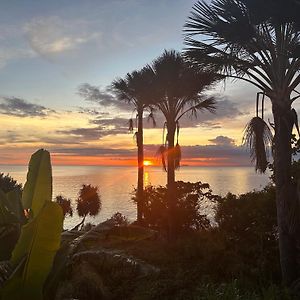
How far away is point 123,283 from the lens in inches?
416

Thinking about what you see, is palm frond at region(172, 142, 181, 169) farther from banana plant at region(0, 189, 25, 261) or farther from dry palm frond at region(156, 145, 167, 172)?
banana plant at region(0, 189, 25, 261)

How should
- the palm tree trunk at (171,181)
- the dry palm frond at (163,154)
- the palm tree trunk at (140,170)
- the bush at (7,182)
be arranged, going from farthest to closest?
the palm tree trunk at (140,170) < the dry palm frond at (163,154) < the palm tree trunk at (171,181) < the bush at (7,182)

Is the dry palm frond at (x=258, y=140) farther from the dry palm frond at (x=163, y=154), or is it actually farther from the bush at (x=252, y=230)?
the dry palm frond at (x=163, y=154)

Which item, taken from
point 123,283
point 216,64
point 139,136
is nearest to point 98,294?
point 123,283

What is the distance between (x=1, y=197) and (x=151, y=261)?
941 cm

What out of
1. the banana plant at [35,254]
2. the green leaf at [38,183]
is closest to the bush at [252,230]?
the green leaf at [38,183]

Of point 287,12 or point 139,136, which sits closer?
point 287,12

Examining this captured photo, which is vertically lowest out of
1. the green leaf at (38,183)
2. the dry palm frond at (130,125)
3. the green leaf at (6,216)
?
the green leaf at (6,216)

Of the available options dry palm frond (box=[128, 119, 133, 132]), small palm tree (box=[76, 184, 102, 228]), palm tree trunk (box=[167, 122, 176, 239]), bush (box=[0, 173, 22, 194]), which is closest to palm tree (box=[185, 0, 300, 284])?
palm tree trunk (box=[167, 122, 176, 239])

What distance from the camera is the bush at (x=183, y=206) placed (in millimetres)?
18656

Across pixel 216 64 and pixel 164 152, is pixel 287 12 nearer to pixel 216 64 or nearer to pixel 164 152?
pixel 216 64

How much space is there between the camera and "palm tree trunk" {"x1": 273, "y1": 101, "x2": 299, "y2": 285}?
9281mm

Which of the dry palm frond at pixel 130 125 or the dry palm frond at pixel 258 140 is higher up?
the dry palm frond at pixel 130 125

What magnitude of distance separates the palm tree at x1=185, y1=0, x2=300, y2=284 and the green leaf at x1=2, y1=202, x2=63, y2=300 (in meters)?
6.34
